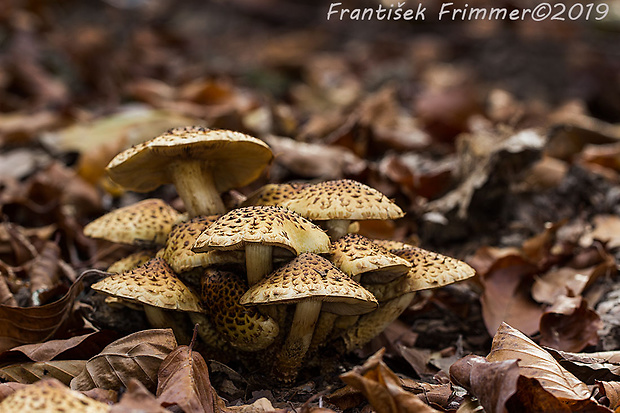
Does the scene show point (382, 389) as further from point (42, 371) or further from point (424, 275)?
point (42, 371)

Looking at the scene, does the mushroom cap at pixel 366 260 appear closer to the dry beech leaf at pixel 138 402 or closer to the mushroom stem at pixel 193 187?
the mushroom stem at pixel 193 187

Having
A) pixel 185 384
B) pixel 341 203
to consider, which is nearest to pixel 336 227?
pixel 341 203

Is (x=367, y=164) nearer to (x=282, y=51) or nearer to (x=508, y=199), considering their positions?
(x=508, y=199)

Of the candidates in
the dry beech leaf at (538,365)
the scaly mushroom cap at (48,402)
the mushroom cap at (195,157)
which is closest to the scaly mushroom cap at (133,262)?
the mushroom cap at (195,157)

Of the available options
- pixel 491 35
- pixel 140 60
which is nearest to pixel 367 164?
pixel 140 60

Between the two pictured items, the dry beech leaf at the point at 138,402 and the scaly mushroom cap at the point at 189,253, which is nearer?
the dry beech leaf at the point at 138,402

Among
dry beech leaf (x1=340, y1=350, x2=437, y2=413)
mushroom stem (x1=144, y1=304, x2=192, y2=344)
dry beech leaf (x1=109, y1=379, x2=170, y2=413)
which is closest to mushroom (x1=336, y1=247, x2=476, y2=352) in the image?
dry beech leaf (x1=340, y1=350, x2=437, y2=413)

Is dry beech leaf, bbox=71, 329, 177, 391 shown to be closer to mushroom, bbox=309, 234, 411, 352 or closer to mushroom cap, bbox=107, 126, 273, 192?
mushroom, bbox=309, 234, 411, 352
